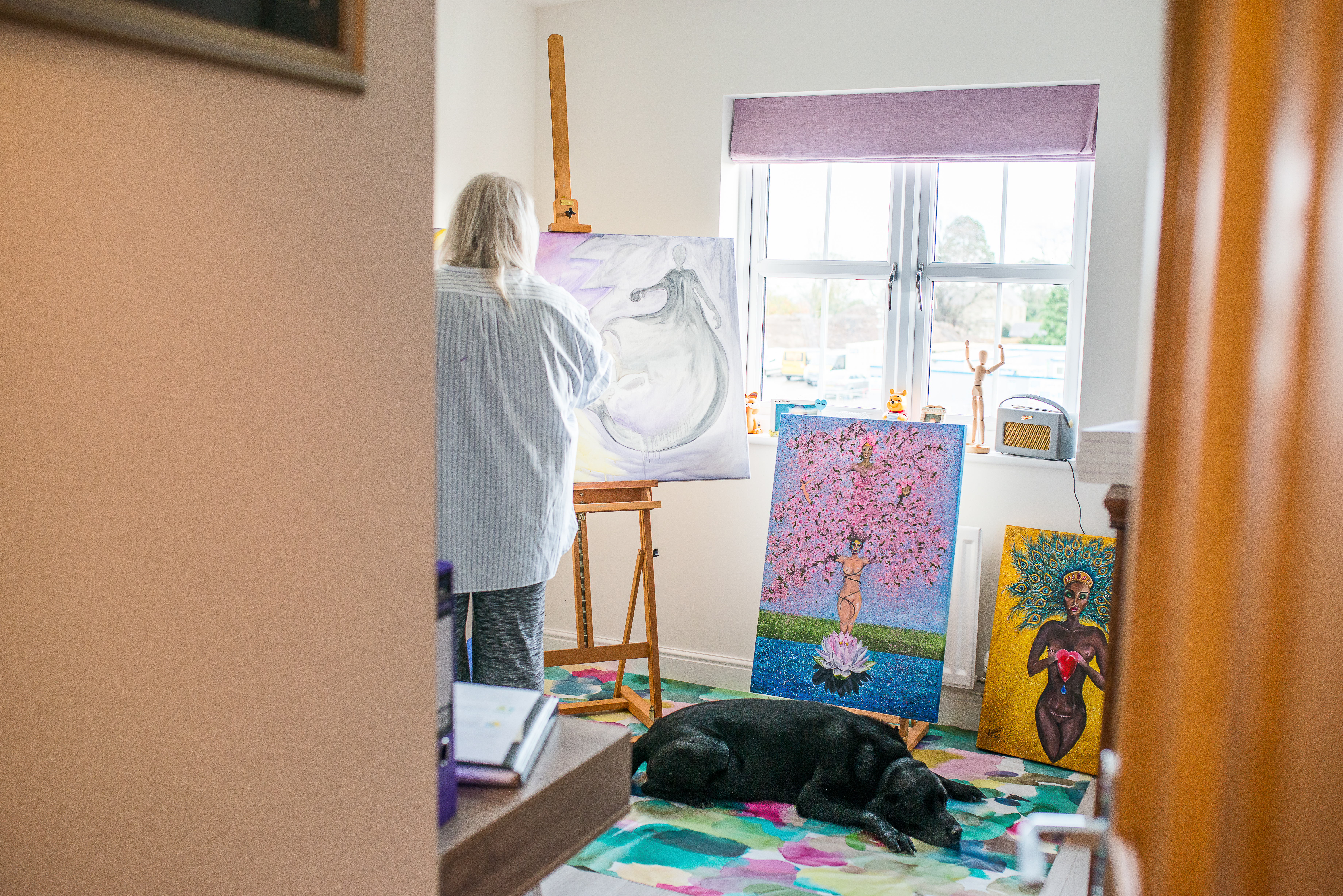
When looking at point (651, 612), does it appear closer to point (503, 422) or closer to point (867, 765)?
point (867, 765)

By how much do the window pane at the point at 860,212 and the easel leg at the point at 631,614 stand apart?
1.29 metres

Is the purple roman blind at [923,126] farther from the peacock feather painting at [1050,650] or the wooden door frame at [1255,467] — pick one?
the wooden door frame at [1255,467]

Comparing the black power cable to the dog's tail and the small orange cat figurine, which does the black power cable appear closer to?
the small orange cat figurine

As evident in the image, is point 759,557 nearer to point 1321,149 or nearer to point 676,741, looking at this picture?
point 676,741

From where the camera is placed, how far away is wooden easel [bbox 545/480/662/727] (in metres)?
2.95

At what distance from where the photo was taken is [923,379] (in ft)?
10.9

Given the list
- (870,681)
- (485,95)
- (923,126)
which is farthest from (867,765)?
(485,95)

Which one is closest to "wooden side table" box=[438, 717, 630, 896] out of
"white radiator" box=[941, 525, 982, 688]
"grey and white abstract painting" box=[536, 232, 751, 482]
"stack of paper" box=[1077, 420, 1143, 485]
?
"stack of paper" box=[1077, 420, 1143, 485]

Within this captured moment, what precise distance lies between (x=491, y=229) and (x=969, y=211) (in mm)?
1794

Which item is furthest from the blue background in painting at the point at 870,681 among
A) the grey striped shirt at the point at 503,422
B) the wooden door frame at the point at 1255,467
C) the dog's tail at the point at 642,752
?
the wooden door frame at the point at 1255,467

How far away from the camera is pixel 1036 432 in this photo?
2.99 metres

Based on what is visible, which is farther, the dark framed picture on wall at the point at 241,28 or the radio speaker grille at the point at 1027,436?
the radio speaker grille at the point at 1027,436

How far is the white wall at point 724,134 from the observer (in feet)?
9.28

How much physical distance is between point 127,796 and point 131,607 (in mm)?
140
